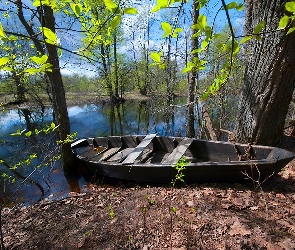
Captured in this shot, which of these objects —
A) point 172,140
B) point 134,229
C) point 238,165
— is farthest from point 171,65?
point 134,229

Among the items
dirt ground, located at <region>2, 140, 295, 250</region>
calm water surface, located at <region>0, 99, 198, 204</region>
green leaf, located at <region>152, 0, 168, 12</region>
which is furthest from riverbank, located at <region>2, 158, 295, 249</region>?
green leaf, located at <region>152, 0, 168, 12</region>

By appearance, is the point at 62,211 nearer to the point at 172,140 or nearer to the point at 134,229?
the point at 134,229

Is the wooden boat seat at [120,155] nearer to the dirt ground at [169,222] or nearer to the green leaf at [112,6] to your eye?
the dirt ground at [169,222]

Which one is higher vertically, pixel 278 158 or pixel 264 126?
pixel 264 126

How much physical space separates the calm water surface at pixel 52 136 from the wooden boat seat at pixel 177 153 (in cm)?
128

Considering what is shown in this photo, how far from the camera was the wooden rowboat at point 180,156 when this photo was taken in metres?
4.81

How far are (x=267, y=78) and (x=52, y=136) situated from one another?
6098 mm

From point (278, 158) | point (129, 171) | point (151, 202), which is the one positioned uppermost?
point (278, 158)

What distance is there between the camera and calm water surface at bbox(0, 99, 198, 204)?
7523mm

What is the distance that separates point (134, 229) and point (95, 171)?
4.84 meters

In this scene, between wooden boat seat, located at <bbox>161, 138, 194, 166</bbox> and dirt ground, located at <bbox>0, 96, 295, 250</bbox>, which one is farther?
wooden boat seat, located at <bbox>161, 138, 194, 166</bbox>

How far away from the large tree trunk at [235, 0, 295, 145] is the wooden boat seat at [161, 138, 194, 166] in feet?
6.34

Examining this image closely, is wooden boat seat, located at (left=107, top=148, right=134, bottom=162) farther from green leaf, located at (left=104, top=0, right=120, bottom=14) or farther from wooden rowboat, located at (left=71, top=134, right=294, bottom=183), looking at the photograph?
green leaf, located at (left=104, top=0, right=120, bottom=14)

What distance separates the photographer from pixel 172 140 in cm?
784
